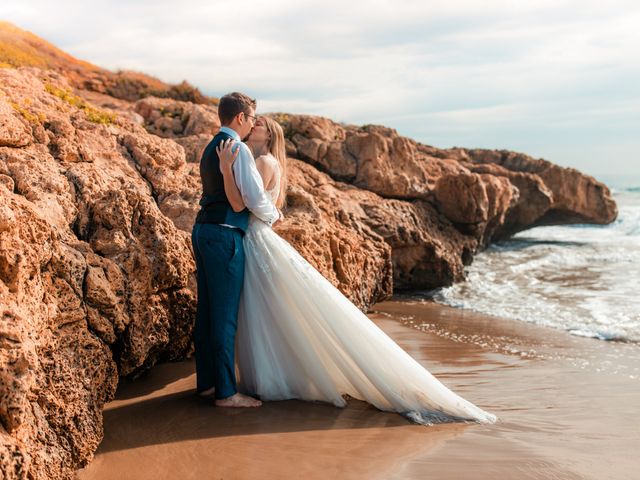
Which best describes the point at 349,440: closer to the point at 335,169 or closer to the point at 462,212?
the point at 335,169

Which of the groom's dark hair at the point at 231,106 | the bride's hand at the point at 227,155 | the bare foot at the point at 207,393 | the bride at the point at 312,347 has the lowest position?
the bare foot at the point at 207,393

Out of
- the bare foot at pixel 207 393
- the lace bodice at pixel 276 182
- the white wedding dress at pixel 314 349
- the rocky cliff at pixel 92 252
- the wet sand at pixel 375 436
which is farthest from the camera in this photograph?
the lace bodice at pixel 276 182

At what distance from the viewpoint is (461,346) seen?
22.4 ft

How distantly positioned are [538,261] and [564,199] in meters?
5.03

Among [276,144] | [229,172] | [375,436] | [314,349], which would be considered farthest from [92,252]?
[375,436]

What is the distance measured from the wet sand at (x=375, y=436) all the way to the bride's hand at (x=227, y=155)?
63.1 inches

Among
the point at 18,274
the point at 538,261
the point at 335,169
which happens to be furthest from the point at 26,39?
the point at 18,274

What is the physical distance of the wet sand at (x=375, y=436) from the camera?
131 inches

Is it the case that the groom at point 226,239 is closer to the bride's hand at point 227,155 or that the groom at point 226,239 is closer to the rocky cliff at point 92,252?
the bride's hand at point 227,155

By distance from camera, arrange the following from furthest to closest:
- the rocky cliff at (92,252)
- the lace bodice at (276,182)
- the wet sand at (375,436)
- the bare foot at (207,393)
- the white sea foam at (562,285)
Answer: the white sea foam at (562,285) → the lace bodice at (276,182) → the bare foot at (207,393) → the wet sand at (375,436) → the rocky cliff at (92,252)

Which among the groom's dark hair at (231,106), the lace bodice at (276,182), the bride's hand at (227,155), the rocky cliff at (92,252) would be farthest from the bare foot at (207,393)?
the groom's dark hair at (231,106)

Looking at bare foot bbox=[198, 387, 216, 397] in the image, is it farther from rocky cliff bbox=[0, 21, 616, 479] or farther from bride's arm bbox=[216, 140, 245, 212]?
bride's arm bbox=[216, 140, 245, 212]

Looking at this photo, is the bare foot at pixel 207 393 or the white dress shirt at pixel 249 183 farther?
the bare foot at pixel 207 393

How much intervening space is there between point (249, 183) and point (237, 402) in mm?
1477
